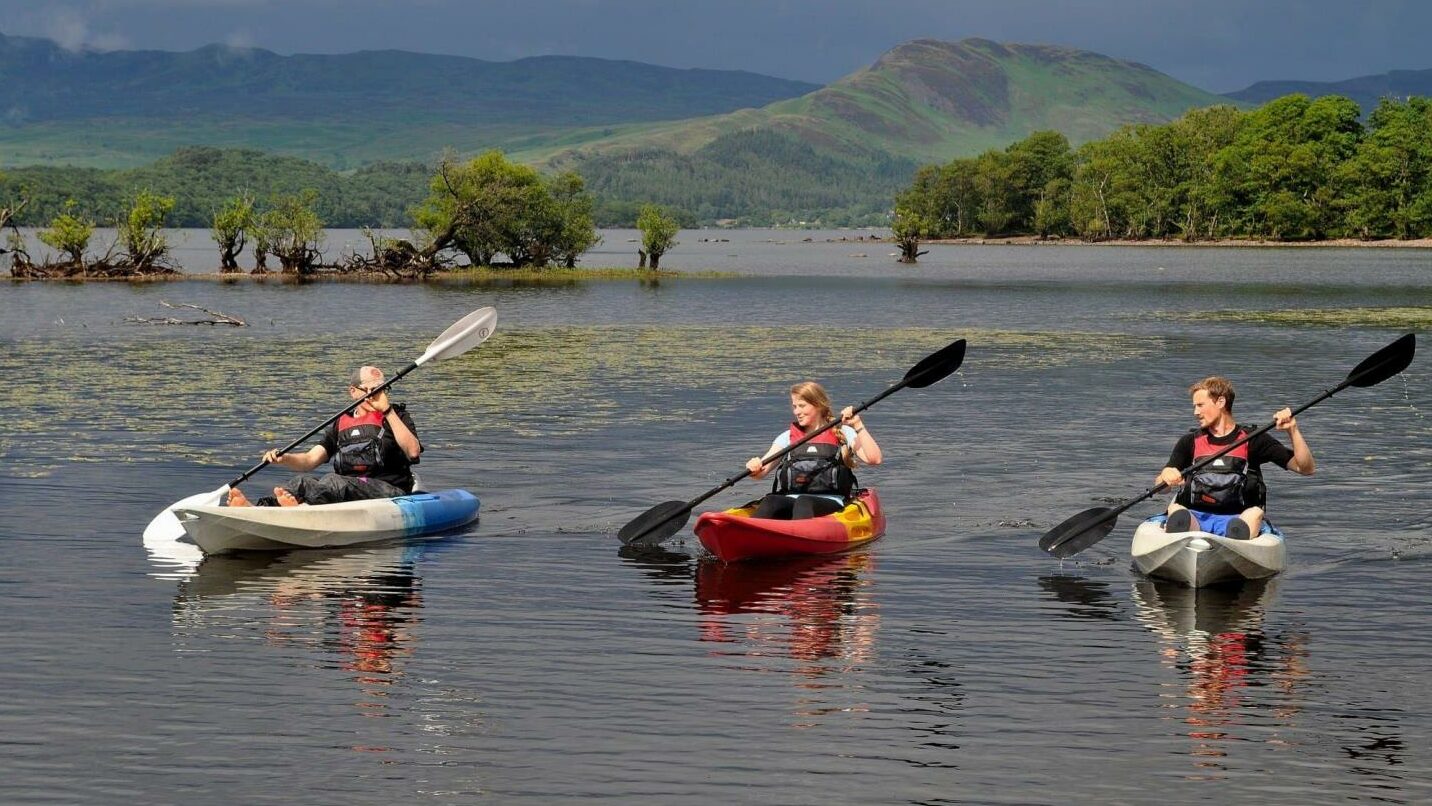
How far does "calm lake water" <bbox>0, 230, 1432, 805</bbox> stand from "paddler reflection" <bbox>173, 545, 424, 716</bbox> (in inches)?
1.9

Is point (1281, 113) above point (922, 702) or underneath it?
above

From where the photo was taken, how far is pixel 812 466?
17.0 meters

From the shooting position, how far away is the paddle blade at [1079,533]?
52.5ft

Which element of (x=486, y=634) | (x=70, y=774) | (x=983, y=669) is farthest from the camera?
(x=486, y=634)

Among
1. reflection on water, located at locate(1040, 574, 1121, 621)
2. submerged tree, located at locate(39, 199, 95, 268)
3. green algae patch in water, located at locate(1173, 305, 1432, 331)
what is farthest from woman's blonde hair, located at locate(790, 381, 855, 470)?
submerged tree, located at locate(39, 199, 95, 268)

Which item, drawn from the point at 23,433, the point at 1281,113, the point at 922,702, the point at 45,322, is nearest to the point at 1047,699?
the point at 922,702

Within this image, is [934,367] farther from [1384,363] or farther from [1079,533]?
[1384,363]

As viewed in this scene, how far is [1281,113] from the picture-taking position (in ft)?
553

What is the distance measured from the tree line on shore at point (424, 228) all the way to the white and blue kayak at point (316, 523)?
6414 centimetres

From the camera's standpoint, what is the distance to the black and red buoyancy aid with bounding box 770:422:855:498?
1689cm

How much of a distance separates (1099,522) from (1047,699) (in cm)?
530

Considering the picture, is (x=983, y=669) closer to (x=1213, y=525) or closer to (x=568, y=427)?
(x=1213, y=525)

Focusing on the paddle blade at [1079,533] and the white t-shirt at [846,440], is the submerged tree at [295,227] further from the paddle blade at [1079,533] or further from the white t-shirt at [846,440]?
the paddle blade at [1079,533]

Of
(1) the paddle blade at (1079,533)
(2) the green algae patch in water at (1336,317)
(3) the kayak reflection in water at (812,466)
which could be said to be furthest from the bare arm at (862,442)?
(2) the green algae patch in water at (1336,317)
